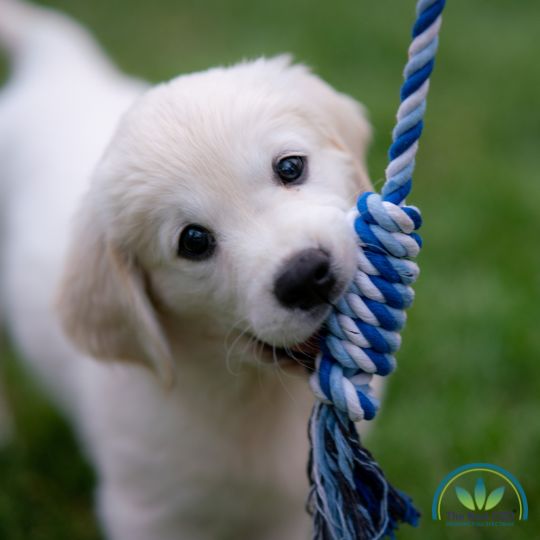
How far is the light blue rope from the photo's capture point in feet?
5.16

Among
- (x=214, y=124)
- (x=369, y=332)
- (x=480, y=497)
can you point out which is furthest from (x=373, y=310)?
(x=480, y=497)

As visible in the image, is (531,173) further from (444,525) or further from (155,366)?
(155,366)

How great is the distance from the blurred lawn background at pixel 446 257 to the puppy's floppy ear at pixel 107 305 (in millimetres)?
741

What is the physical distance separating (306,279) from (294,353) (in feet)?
0.97

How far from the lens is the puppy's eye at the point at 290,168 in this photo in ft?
6.32

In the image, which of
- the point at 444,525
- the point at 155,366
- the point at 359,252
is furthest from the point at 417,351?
the point at 359,252

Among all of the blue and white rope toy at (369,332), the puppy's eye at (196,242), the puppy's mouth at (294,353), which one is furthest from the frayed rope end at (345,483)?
the puppy's eye at (196,242)

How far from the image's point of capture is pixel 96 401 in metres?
2.59

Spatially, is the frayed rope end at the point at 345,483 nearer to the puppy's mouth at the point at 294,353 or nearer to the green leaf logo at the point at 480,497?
the puppy's mouth at the point at 294,353

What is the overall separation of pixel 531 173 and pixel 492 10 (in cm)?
242

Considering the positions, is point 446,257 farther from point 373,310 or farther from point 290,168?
point 373,310
